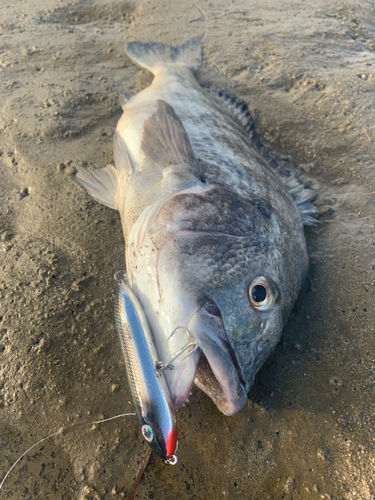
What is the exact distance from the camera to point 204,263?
1.81m

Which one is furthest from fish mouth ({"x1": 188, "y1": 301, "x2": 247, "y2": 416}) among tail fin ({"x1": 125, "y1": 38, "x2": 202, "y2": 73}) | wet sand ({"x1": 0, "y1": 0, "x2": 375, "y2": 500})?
tail fin ({"x1": 125, "y1": 38, "x2": 202, "y2": 73})

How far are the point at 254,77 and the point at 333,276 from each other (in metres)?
3.50

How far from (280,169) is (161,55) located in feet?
9.18

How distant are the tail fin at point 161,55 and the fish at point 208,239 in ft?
5.85

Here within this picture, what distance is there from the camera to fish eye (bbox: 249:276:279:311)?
1810mm

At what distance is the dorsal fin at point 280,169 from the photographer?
3.02 meters

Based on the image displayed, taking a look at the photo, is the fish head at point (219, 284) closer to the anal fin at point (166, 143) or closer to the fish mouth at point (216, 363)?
the fish mouth at point (216, 363)

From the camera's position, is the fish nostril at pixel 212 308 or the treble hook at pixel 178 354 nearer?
the treble hook at pixel 178 354

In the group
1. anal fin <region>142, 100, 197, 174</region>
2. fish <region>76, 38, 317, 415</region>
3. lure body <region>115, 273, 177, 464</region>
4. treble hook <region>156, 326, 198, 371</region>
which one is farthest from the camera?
anal fin <region>142, 100, 197, 174</region>

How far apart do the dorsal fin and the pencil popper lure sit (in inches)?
75.3

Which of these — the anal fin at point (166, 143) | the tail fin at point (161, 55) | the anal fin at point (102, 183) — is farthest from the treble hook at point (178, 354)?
the tail fin at point (161, 55)

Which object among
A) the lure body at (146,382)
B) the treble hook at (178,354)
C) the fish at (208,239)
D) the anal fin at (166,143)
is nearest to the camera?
the lure body at (146,382)

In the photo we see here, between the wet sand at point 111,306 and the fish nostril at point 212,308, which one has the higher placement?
the fish nostril at point 212,308

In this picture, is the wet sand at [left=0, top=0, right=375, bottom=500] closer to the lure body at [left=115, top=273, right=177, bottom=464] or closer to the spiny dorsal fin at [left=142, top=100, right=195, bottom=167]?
the lure body at [left=115, top=273, right=177, bottom=464]
